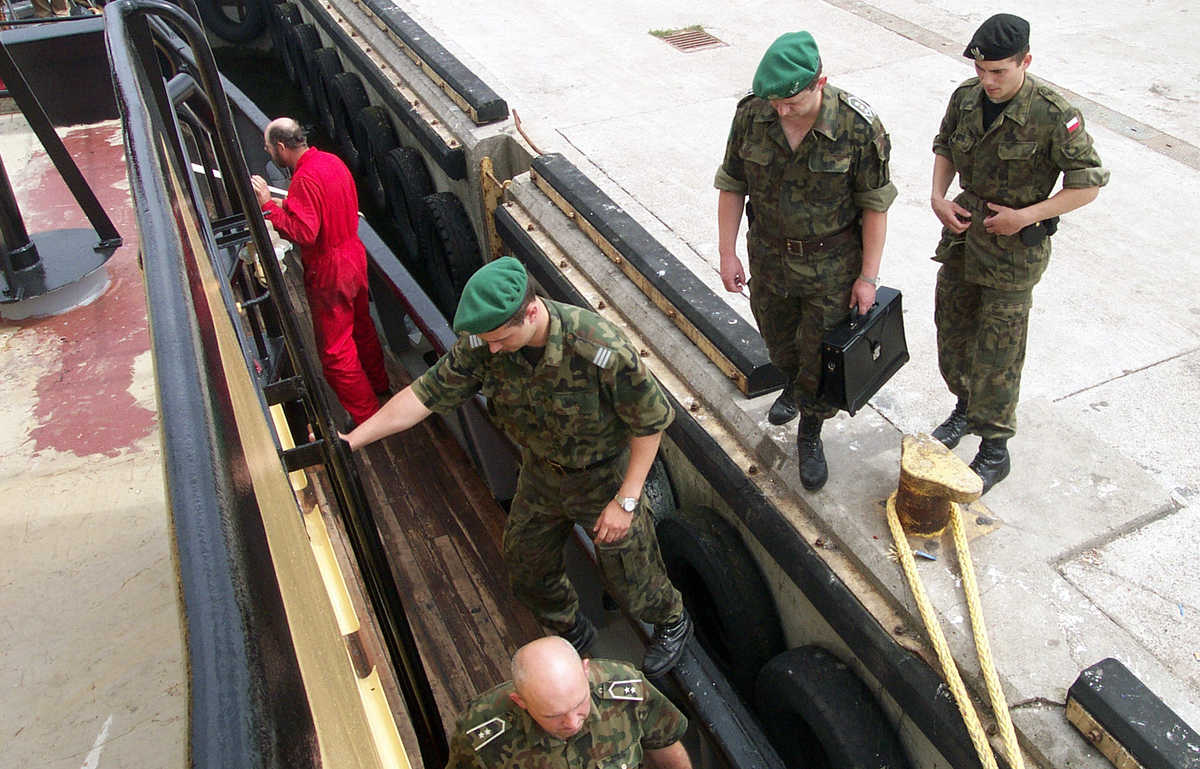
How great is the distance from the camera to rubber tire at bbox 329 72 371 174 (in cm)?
812

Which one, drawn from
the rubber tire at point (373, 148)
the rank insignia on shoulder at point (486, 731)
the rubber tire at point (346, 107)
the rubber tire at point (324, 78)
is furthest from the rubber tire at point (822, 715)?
the rubber tire at point (324, 78)

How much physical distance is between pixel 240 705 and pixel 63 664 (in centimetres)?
189

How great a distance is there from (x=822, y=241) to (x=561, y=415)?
3.33 ft

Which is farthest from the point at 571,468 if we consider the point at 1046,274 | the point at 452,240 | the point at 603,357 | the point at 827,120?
the point at 452,240

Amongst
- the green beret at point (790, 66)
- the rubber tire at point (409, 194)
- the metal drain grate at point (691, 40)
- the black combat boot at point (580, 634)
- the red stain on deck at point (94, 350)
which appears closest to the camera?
the green beret at point (790, 66)

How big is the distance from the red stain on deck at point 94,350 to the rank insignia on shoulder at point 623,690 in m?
1.66

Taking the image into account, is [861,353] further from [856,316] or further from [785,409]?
[785,409]

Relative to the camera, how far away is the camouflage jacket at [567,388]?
9.09 feet

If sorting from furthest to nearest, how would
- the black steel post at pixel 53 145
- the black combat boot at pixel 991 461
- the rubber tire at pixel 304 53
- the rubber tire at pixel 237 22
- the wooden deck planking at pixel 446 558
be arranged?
the rubber tire at pixel 237 22 < the rubber tire at pixel 304 53 < the wooden deck planking at pixel 446 558 < the black steel post at pixel 53 145 < the black combat boot at pixel 991 461

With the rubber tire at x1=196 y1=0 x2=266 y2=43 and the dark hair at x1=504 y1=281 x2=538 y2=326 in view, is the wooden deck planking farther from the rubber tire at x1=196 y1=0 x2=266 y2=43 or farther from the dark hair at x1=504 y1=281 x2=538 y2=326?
the rubber tire at x1=196 y1=0 x2=266 y2=43

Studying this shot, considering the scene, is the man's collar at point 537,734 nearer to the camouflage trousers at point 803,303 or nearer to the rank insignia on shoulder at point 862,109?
the camouflage trousers at point 803,303

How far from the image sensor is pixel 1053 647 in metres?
2.63

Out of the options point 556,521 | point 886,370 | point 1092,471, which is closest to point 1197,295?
point 1092,471

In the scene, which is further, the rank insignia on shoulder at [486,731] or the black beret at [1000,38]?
the black beret at [1000,38]
